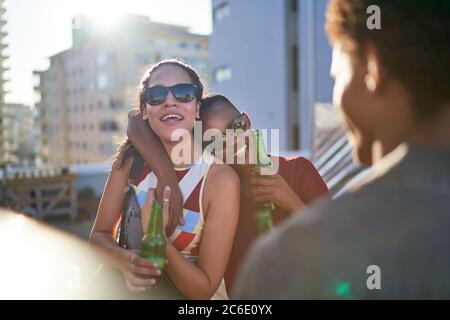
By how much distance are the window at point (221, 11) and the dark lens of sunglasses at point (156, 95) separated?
14801 millimetres

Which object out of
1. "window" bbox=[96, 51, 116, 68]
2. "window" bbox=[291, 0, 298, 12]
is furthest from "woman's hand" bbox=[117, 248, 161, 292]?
"window" bbox=[96, 51, 116, 68]

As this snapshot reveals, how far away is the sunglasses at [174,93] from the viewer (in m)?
1.79

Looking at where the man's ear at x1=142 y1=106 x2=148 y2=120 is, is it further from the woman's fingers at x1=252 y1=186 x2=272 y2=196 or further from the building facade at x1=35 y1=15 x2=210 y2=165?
the building facade at x1=35 y1=15 x2=210 y2=165

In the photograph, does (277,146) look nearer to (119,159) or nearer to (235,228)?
(235,228)

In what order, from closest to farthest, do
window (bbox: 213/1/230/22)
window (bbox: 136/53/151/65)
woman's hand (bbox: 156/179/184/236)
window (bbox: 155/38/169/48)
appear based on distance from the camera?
woman's hand (bbox: 156/179/184/236) < window (bbox: 213/1/230/22) < window (bbox: 136/53/151/65) < window (bbox: 155/38/169/48)

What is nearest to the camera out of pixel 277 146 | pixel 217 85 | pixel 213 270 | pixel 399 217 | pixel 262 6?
pixel 399 217

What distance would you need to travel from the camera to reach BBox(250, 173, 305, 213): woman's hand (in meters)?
1.76

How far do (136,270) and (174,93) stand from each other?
737mm

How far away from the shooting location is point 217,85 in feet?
54.0

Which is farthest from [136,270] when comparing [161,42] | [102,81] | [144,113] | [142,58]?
[102,81]
